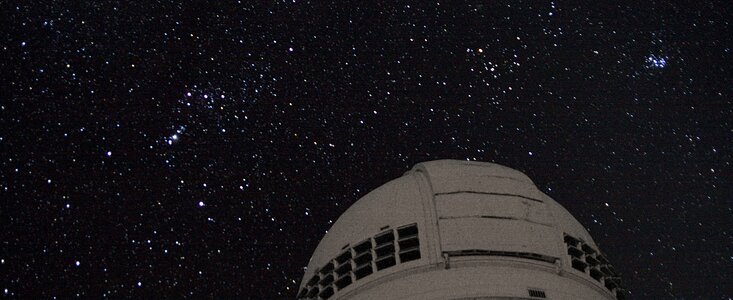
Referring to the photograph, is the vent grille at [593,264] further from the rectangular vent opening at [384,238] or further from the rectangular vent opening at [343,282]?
the rectangular vent opening at [343,282]

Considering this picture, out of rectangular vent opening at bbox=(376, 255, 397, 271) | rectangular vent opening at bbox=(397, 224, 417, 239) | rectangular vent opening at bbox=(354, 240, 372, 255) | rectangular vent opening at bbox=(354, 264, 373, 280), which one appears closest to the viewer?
rectangular vent opening at bbox=(376, 255, 397, 271)

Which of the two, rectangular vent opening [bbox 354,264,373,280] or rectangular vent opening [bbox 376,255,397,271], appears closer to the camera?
rectangular vent opening [bbox 376,255,397,271]

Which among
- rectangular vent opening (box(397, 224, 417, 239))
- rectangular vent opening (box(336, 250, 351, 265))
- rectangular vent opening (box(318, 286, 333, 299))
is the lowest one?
rectangular vent opening (box(318, 286, 333, 299))

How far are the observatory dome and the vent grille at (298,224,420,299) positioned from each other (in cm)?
1

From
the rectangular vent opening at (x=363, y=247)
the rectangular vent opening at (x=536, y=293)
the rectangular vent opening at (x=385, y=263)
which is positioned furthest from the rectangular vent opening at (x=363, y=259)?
the rectangular vent opening at (x=536, y=293)

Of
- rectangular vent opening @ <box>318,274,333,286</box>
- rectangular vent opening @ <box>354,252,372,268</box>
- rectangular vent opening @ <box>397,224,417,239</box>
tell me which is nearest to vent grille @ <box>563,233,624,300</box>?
rectangular vent opening @ <box>397,224,417,239</box>

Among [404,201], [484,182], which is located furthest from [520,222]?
[404,201]

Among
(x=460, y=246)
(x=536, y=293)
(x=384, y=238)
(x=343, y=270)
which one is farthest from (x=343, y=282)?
(x=536, y=293)

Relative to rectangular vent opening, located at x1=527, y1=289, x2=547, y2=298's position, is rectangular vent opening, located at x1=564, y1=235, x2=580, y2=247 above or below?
above

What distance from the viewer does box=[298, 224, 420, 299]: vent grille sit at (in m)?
9.73

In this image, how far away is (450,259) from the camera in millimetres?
9367

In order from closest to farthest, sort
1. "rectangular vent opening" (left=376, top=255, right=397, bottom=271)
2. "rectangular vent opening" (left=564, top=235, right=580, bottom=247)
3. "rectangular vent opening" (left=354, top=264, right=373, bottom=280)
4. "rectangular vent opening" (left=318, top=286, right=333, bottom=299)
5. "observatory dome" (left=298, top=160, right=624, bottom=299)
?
1. "observatory dome" (left=298, top=160, right=624, bottom=299)
2. "rectangular vent opening" (left=376, top=255, right=397, bottom=271)
3. "rectangular vent opening" (left=354, top=264, right=373, bottom=280)
4. "rectangular vent opening" (left=318, top=286, right=333, bottom=299)
5. "rectangular vent opening" (left=564, top=235, right=580, bottom=247)

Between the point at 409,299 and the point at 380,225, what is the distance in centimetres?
161

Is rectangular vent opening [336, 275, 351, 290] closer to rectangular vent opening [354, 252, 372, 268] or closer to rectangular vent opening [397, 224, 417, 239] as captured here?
rectangular vent opening [354, 252, 372, 268]
